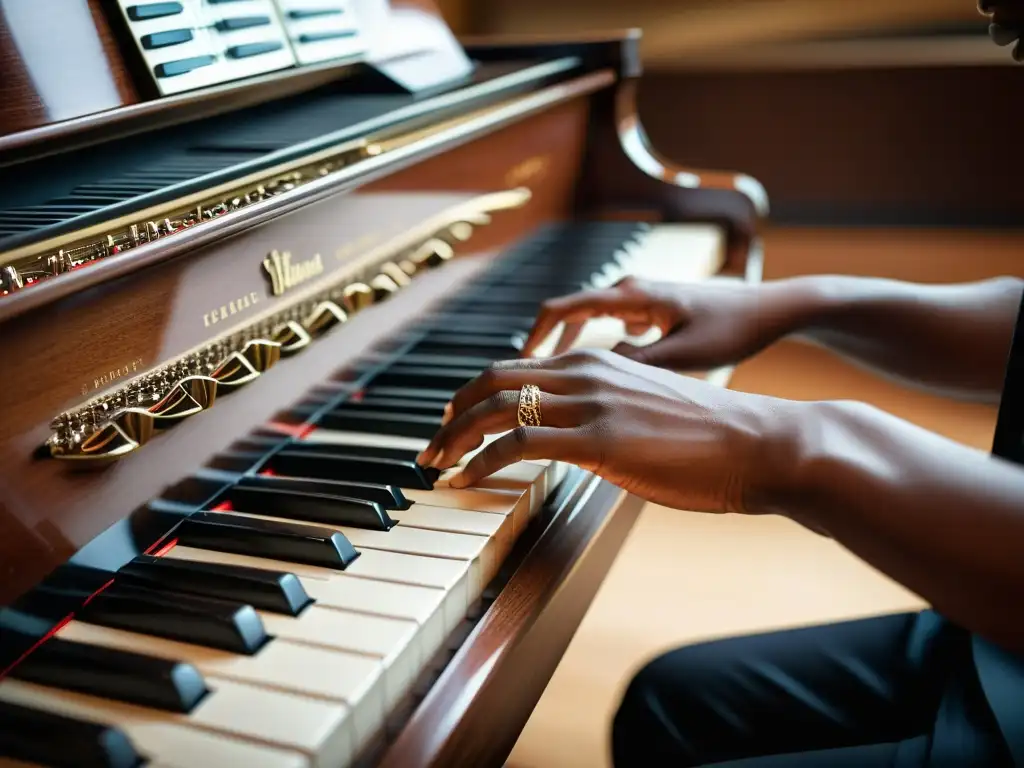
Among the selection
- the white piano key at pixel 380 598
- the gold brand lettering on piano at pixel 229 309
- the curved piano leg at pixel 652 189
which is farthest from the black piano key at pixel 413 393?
the curved piano leg at pixel 652 189

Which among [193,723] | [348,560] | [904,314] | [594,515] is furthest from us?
[904,314]

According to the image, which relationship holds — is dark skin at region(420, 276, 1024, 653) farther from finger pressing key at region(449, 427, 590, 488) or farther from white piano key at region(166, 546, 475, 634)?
white piano key at region(166, 546, 475, 634)

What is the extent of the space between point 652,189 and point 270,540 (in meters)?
1.27

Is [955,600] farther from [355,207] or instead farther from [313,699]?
Result: [355,207]

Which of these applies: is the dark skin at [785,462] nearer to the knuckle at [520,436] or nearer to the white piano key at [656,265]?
the knuckle at [520,436]

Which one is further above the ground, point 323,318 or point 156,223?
point 156,223

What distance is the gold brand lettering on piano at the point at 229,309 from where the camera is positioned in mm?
808

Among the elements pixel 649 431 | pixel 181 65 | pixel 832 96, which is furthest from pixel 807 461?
pixel 832 96

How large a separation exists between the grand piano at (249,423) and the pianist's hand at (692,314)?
3.7 inches

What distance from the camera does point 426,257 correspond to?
116cm

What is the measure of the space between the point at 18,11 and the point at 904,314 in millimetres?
1071

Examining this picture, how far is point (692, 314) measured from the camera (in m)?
1.12

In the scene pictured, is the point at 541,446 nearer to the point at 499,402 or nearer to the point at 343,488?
the point at 499,402

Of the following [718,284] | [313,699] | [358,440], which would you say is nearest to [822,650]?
[718,284]
